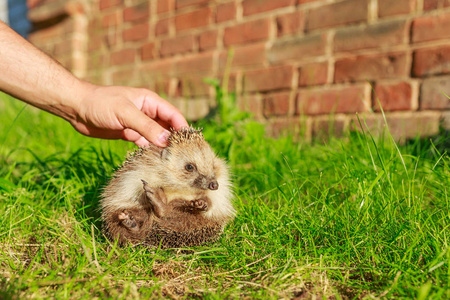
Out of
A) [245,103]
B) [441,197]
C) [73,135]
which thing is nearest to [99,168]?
[73,135]

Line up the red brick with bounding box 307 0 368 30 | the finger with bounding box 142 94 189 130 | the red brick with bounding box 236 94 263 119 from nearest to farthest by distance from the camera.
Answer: the finger with bounding box 142 94 189 130
the red brick with bounding box 307 0 368 30
the red brick with bounding box 236 94 263 119

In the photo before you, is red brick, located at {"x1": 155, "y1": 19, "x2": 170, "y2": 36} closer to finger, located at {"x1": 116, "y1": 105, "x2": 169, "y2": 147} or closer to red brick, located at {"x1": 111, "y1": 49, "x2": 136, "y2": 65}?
red brick, located at {"x1": 111, "y1": 49, "x2": 136, "y2": 65}

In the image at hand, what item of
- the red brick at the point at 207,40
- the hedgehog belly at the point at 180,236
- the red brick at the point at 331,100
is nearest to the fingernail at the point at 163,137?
the hedgehog belly at the point at 180,236

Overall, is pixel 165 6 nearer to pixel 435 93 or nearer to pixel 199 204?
pixel 435 93

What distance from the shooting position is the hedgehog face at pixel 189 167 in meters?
2.06

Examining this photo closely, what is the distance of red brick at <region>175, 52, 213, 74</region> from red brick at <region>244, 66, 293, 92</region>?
20.6 inches

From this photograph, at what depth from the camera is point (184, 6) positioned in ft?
14.4

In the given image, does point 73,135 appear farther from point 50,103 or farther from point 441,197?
point 441,197

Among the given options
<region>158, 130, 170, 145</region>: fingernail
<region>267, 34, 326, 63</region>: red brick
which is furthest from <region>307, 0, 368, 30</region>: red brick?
<region>158, 130, 170, 145</region>: fingernail

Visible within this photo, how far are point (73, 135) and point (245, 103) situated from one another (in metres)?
1.91

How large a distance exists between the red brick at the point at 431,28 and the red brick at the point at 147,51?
3050 millimetres

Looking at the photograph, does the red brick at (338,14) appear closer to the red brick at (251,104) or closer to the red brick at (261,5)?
the red brick at (261,5)

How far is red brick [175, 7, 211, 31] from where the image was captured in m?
4.23

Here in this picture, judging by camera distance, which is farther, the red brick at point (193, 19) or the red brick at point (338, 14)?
the red brick at point (193, 19)
